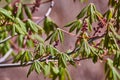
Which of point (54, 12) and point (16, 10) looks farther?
point (54, 12)

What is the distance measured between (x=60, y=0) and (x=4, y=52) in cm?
177

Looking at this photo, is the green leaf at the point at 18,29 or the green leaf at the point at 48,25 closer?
A: the green leaf at the point at 18,29

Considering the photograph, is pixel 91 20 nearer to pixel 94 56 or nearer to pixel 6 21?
pixel 94 56

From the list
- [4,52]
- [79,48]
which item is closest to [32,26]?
[79,48]

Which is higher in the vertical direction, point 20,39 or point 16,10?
point 16,10

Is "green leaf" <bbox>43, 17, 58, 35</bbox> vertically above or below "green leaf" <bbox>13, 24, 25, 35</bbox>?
above

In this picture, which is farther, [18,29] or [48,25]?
[48,25]

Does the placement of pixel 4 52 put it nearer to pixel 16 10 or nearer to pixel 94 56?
pixel 16 10

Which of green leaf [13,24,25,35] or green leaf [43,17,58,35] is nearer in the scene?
green leaf [13,24,25,35]

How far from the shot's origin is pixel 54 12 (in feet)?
12.5

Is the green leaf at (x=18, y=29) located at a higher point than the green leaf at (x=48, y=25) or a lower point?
lower

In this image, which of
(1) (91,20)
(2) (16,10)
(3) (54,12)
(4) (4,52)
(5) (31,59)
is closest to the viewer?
(1) (91,20)

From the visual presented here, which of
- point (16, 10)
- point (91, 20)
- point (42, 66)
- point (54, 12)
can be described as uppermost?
point (54, 12)

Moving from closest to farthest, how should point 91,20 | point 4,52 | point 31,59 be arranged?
1. point 91,20
2. point 31,59
3. point 4,52
